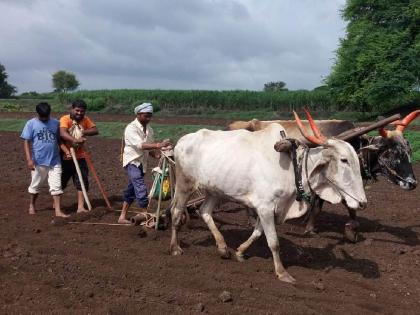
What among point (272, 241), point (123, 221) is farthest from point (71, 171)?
point (272, 241)

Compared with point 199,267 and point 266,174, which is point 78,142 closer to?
point 199,267

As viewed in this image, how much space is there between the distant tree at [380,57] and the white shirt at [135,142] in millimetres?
22363

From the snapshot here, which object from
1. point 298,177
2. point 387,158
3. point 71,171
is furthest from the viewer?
point 71,171

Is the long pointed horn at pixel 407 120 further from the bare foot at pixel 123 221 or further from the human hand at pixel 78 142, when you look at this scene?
the human hand at pixel 78 142

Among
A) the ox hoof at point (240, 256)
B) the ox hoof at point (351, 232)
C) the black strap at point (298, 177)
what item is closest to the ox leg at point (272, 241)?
the black strap at point (298, 177)

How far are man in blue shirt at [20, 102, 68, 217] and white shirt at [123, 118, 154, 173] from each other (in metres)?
1.31

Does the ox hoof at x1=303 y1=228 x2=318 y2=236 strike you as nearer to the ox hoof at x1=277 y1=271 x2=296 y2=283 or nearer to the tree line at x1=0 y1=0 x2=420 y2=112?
the ox hoof at x1=277 y1=271 x2=296 y2=283

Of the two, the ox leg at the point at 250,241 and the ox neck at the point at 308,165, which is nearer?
the ox neck at the point at 308,165

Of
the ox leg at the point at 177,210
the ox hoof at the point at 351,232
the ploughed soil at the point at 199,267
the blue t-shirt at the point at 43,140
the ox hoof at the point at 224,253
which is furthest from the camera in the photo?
the blue t-shirt at the point at 43,140

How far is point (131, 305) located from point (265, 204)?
6.20 ft

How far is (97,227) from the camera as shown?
7.43 metres

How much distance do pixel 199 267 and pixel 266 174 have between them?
1243mm

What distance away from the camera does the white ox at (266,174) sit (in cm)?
541

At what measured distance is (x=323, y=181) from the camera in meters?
5.66
